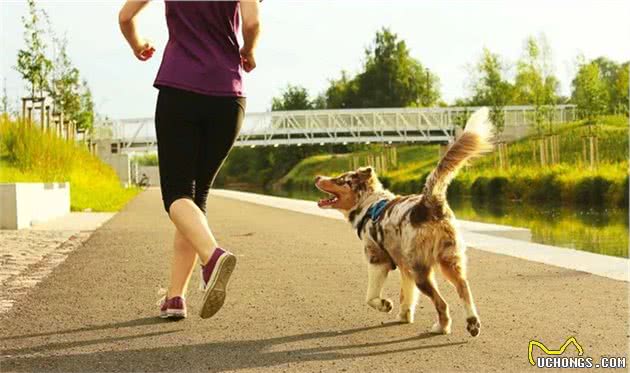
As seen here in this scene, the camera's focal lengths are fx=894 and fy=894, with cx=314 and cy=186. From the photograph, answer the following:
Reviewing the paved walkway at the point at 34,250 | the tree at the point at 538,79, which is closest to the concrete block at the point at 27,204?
the paved walkway at the point at 34,250

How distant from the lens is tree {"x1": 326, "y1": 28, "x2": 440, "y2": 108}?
4213 inches

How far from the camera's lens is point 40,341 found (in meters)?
4.77

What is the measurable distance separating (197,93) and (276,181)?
4050 inches

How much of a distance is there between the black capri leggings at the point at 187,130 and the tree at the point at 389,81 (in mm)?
100561

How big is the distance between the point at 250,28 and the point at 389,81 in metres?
103

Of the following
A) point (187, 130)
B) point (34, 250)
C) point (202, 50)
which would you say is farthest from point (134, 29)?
point (34, 250)

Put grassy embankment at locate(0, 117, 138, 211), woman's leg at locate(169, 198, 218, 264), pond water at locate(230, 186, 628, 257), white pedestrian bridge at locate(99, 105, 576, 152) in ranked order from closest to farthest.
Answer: woman's leg at locate(169, 198, 218, 264)
pond water at locate(230, 186, 628, 257)
grassy embankment at locate(0, 117, 138, 211)
white pedestrian bridge at locate(99, 105, 576, 152)

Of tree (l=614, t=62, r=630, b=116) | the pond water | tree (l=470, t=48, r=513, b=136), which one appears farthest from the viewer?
tree (l=614, t=62, r=630, b=116)

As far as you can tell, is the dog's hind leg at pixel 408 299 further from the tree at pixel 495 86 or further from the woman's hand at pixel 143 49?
the tree at pixel 495 86

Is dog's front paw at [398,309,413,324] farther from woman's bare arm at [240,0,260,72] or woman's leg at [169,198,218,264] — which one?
woman's bare arm at [240,0,260,72]

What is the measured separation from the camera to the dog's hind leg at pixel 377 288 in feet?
17.3

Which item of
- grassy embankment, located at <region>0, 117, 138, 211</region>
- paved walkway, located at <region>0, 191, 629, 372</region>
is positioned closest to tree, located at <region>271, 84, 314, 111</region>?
grassy embankment, located at <region>0, 117, 138, 211</region>

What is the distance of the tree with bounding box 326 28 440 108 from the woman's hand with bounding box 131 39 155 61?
100 meters

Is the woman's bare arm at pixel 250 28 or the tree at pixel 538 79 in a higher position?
the tree at pixel 538 79
